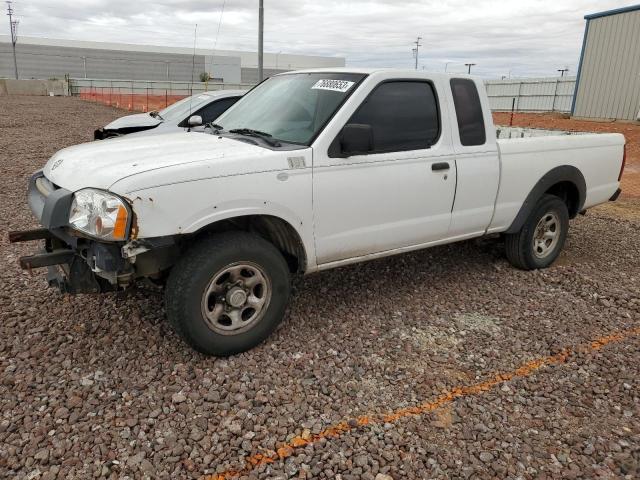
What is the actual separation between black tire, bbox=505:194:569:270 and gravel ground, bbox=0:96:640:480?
0.84 feet

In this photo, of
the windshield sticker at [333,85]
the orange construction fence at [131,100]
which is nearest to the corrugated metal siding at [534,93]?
the orange construction fence at [131,100]

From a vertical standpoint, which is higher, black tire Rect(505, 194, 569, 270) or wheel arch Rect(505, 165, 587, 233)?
wheel arch Rect(505, 165, 587, 233)

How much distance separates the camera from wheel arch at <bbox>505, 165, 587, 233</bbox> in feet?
15.9

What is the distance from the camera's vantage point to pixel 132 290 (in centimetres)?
436

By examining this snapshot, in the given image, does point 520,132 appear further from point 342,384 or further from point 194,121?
point 342,384

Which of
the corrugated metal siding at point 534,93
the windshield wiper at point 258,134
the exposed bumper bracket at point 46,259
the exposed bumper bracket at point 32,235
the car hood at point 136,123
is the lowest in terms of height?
the exposed bumper bracket at point 46,259

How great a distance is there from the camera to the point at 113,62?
271 ft

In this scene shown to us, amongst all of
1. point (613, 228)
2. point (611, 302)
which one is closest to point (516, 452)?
point (611, 302)

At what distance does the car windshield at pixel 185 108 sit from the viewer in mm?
7941

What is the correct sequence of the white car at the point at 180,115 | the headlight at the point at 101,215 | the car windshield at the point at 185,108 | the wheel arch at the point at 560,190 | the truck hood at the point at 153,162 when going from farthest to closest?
the car windshield at the point at 185,108
the white car at the point at 180,115
the wheel arch at the point at 560,190
the truck hood at the point at 153,162
the headlight at the point at 101,215

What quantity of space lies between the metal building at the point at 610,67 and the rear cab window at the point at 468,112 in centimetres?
1929

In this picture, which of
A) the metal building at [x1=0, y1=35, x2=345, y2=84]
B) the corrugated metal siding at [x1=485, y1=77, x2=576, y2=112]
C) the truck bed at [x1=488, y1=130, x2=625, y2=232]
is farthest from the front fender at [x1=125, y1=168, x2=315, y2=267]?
the metal building at [x1=0, y1=35, x2=345, y2=84]

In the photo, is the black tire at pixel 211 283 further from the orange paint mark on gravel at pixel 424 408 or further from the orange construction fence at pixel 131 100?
the orange construction fence at pixel 131 100

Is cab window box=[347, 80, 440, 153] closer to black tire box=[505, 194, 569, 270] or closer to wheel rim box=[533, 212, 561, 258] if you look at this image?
black tire box=[505, 194, 569, 270]
